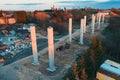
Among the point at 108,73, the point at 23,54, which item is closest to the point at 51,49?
the point at 108,73

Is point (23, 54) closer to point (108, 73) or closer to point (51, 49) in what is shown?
point (51, 49)

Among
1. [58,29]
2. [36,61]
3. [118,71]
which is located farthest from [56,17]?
[118,71]

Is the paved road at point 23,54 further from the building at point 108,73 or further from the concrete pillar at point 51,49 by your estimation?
the building at point 108,73

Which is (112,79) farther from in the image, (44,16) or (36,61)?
(44,16)

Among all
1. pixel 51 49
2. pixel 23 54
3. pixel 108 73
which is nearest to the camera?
pixel 108 73

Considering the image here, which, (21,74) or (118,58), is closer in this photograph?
(21,74)

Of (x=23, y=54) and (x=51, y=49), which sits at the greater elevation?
(x=51, y=49)

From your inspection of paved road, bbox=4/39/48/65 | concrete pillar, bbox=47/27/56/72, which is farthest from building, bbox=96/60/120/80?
paved road, bbox=4/39/48/65

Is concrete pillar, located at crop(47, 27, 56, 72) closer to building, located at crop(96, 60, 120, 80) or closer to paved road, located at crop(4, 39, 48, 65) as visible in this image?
building, located at crop(96, 60, 120, 80)

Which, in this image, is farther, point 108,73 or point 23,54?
point 23,54

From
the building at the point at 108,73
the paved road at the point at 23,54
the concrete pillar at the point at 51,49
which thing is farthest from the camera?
the paved road at the point at 23,54

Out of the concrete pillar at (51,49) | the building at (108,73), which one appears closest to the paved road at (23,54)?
the concrete pillar at (51,49)
